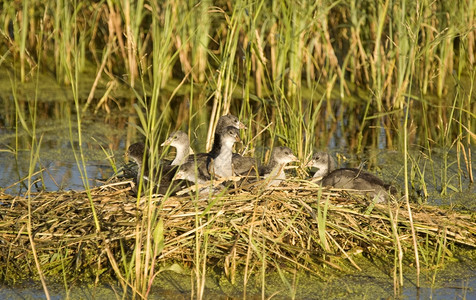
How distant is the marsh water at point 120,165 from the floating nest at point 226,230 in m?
0.18

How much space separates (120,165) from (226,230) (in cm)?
269

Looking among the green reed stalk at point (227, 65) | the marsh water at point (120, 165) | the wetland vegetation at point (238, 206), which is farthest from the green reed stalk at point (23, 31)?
the green reed stalk at point (227, 65)

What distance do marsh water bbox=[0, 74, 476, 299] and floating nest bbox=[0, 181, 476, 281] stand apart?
0.18 metres

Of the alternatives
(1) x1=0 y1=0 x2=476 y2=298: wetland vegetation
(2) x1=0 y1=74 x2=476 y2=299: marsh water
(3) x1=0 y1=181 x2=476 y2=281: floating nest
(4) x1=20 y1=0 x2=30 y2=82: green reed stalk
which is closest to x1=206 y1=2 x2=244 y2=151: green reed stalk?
(1) x1=0 y1=0 x2=476 y2=298: wetland vegetation

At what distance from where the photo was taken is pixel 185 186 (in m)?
5.90

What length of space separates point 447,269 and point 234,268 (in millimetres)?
1387

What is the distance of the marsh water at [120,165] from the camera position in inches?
188

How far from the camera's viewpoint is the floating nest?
4.96 metres

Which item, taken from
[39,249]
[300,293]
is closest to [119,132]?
[39,249]

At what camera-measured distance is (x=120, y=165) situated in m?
7.59

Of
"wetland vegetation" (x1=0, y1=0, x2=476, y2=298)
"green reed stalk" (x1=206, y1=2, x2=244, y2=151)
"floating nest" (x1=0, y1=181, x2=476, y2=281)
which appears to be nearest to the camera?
"wetland vegetation" (x1=0, y1=0, x2=476, y2=298)

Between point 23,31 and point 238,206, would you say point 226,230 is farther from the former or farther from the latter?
point 23,31

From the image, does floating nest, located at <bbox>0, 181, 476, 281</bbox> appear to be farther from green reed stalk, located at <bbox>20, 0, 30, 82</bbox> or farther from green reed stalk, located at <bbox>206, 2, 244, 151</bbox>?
green reed stalk, located at <bbox>20, 0, 30, 82</bbox>

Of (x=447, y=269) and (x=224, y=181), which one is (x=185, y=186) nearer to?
(x=224, y=181)
